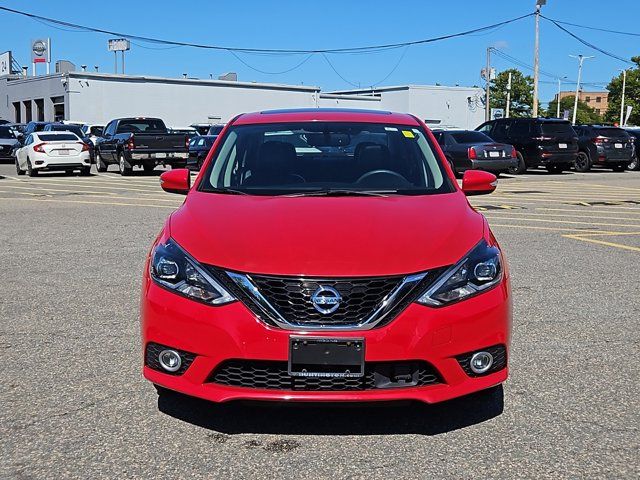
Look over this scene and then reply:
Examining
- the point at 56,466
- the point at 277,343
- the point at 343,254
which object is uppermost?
the point at 343,254

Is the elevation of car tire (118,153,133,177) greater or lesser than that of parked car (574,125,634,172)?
lesser

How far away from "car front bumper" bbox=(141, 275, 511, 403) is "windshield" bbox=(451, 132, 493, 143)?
2124cm

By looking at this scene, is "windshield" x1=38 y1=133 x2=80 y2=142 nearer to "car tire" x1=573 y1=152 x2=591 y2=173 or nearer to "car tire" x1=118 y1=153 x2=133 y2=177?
"car tire" x1=118 y1=153 x2=133 y2=177

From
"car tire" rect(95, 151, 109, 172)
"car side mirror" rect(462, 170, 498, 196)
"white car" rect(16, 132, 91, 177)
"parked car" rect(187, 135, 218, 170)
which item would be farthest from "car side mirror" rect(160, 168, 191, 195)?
"car tire" rect(95, 151, 109, 172)

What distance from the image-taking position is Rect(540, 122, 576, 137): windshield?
2658 cm

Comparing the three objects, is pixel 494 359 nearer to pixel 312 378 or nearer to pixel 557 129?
pixel 312 378

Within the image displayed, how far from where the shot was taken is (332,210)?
4.23m

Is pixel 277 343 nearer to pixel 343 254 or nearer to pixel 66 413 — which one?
pixel 343 254

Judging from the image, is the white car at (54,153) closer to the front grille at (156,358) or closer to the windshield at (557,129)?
the windshield at (557,129)

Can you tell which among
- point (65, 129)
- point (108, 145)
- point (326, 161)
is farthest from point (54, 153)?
point (326, 161)

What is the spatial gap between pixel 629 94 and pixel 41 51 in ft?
194

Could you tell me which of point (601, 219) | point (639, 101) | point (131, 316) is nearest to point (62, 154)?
point (601, 219)

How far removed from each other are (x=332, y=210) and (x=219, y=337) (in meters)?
1.05

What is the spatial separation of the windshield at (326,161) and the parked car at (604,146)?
24006 millimetres
